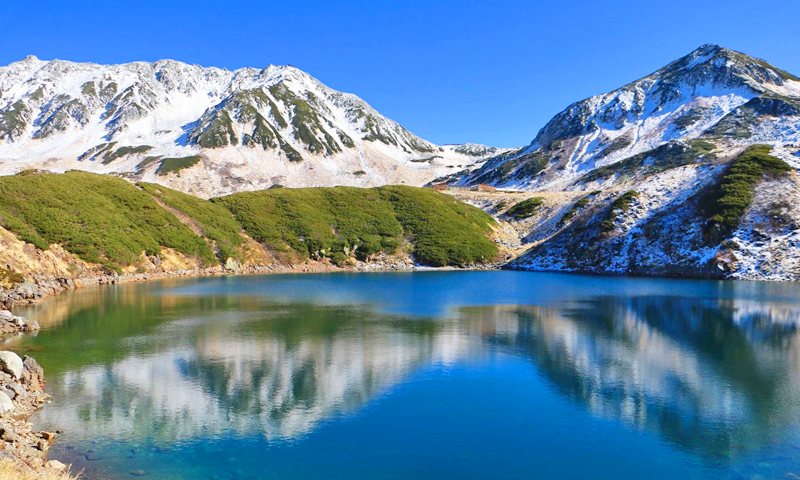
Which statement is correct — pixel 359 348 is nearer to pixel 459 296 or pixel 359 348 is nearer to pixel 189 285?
pixel 459 296

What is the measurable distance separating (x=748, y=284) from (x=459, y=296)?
104ft

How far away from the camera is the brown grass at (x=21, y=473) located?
8.94 m

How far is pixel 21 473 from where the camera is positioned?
9805 millimetres

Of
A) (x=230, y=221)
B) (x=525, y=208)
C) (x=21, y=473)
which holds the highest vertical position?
(x=525, y=208)

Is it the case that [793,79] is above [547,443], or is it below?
above

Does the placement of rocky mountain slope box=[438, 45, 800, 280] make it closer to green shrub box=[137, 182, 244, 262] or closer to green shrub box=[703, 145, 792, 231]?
green shrub box=[703, 145, 792, 231]

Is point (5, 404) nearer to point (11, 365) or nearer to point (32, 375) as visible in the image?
point (11, 365)

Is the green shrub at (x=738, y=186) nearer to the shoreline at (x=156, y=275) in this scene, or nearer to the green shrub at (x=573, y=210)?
the green shrub at (x=573, y=210)

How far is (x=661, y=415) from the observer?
16031 millimetres

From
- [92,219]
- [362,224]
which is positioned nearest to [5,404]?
[92,219]

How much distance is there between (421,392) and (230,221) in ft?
214

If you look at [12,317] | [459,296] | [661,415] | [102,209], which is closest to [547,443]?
[661,415]

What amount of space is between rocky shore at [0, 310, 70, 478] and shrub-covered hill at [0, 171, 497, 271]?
34.6 m

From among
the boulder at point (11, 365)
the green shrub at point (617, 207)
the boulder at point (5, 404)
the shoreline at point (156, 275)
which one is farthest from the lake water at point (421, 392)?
the green shrub at point (617, 207)
